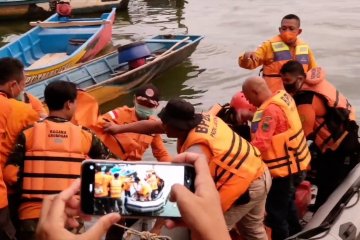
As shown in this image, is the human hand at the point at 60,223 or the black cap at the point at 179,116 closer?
the human hand at the point at 60,223

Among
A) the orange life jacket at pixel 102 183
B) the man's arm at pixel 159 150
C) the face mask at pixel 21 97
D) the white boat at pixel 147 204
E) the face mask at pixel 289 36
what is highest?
the orange life jacket at pixel 102 183

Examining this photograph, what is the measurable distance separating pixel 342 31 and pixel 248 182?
40.1 ft

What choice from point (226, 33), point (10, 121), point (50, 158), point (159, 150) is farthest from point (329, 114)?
point (226, 33)

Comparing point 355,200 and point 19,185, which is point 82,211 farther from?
point 355,200

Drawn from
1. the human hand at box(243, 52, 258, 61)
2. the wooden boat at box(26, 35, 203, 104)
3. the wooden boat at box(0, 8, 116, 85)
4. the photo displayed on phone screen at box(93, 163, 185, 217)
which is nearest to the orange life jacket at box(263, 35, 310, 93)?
the human hand at box(243, 52, 258, 61)

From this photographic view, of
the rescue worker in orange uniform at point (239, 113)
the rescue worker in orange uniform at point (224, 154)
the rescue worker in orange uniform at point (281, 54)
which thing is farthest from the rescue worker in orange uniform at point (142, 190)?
the rescue worker in orange uniform at point (281, 54)

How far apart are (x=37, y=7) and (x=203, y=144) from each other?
1414 cm

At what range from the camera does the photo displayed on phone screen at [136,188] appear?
78.3 inches

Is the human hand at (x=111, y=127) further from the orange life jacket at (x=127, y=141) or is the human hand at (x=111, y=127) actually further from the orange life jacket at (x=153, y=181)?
the orange life jacket at (x=153, y=181)

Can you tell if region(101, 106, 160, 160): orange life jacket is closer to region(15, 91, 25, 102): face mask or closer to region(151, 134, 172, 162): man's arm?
region(151, 134, 172, 162): man's arm

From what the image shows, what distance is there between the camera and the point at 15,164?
130 inches

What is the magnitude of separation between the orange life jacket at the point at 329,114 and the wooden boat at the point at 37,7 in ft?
42.5

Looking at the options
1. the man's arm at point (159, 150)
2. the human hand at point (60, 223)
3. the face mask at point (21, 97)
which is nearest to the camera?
the human hand at point (60, 223)

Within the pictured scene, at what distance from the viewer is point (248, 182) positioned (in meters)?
3.33
